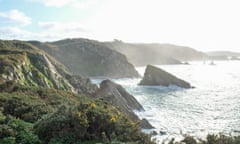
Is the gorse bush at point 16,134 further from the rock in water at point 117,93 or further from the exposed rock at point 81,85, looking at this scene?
the exposed rock at point 81,85

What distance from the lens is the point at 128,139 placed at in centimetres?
905

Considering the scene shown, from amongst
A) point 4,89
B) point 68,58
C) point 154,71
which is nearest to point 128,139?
point 4,89

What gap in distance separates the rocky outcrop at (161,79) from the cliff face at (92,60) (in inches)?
1138

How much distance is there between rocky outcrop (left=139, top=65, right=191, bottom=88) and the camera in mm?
63825

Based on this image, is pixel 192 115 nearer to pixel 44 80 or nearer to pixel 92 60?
pixel 44 80

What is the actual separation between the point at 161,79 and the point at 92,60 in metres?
50.1

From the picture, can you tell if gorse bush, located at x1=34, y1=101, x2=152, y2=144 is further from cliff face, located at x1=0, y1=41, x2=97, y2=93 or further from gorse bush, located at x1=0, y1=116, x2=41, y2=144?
cliff face, located at x1=0, y1=41, x2=97, y2=93

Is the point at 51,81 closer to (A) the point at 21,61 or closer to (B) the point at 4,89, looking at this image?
(A) the point at 21,61

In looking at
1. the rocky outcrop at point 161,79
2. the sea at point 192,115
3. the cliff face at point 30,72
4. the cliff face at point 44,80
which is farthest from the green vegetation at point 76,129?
the rocky outcrop at point 161,79

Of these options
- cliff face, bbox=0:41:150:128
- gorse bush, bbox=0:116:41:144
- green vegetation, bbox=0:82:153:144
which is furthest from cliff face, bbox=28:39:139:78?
gorse bush, bbox=0:116:41:144

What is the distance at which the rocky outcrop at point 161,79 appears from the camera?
209 ft

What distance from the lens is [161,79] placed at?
67.1 metres

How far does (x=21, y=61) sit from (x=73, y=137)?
1083 inches

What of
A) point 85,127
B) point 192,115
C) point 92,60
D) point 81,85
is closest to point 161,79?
point 81,85
